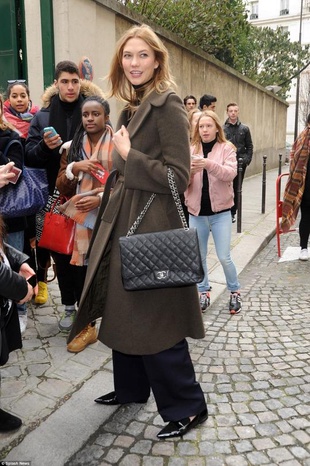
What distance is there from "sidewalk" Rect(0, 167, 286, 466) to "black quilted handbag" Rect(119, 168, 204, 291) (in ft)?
3.08

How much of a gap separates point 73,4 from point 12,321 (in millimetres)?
4999

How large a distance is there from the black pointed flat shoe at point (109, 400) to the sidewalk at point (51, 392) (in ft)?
0.12

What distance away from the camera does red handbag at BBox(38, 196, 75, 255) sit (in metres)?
3.50

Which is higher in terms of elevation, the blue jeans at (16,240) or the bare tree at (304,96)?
the bare tree at (304,96)

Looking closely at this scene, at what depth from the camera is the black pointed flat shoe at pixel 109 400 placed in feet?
9.33

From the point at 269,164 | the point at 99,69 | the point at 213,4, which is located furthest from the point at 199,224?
the point at 269,164

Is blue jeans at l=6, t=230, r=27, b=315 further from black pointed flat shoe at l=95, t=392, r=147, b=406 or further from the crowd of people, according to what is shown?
black pointed flat shoe at l=95, t=392, r=147, b=406

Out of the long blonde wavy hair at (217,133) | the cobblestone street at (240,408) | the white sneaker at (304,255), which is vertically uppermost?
the long blonde wavy hair at (217,133)

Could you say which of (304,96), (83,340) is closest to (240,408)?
(83,340)

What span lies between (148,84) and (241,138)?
6832mm

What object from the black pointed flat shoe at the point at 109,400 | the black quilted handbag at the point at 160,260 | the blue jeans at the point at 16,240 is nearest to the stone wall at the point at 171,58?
the blue jeans at the point at 16,240

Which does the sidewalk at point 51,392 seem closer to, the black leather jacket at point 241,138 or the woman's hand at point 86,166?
the woman's hand at point 86,166

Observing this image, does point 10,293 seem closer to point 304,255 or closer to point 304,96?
point 304,255

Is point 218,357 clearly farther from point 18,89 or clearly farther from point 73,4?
point 73,4
